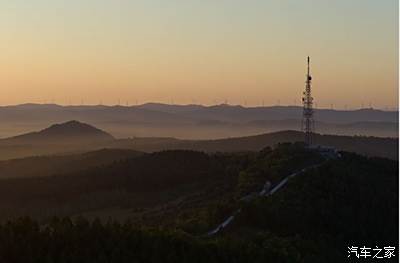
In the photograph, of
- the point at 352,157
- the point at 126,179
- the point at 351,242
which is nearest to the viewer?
the point at 351,242

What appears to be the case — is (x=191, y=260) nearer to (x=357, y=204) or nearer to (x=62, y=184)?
(x=357, y=204)

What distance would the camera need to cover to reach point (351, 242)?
42.8 meters

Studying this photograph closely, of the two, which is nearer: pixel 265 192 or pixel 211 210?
pixel 211 210

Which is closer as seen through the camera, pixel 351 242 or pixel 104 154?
pixel 351 242

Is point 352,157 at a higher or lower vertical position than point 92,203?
higher

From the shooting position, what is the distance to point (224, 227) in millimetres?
41188

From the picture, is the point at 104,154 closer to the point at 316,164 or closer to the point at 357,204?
the point at 316,164

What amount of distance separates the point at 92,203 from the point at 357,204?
29501 millimetres

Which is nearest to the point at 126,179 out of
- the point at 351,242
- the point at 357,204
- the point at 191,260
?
the point at 357,204

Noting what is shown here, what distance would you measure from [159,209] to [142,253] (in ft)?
94.4

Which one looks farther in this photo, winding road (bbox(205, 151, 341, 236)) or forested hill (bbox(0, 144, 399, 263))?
winding road (bbox(205, 151, 341, 236))

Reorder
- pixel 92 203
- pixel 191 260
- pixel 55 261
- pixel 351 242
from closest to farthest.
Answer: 1. pixel 55 261
2. pixel 191 260
3. pixel 351 242
4. pixel 92 203

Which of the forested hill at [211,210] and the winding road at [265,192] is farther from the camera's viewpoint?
the winding road at [265,192]

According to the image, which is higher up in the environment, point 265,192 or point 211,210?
point 265,192
